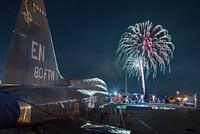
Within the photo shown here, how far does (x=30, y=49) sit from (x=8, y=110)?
3225mm

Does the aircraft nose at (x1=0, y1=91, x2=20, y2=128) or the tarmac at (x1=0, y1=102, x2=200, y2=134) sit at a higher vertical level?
the aircraft nose at (x1=0, y1=91, x2=20, y2=128)

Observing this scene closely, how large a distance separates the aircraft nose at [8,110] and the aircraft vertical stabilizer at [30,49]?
1985 mm

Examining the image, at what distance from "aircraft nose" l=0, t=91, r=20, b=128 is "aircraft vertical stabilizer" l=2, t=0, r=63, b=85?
1.99 metres

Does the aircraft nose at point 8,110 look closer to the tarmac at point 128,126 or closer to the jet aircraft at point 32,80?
the jet aircraft at point 32,80

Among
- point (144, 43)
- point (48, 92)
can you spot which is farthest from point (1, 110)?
point (144, 43)

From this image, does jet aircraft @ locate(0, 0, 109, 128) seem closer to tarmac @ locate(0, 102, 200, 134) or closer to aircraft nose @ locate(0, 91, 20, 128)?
aircraft nose @ locate(0, 91, 20, 128)

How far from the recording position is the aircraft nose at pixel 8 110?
3.64m

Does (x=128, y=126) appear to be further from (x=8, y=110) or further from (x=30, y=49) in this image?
(x=8, y=110)

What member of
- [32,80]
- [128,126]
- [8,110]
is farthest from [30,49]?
[128,126]

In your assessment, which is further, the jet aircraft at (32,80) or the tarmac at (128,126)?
the tarmac at (128,126)

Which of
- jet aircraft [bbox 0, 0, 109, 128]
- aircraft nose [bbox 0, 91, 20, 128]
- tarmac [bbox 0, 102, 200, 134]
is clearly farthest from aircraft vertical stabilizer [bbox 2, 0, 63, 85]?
tarmac [bbox 0, 102, 200, 134]

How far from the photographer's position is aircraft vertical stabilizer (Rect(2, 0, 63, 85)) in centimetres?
608

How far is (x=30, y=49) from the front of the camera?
6629 millimetres

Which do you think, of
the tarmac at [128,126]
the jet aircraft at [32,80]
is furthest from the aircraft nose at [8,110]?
the tarmac at [128,126]
